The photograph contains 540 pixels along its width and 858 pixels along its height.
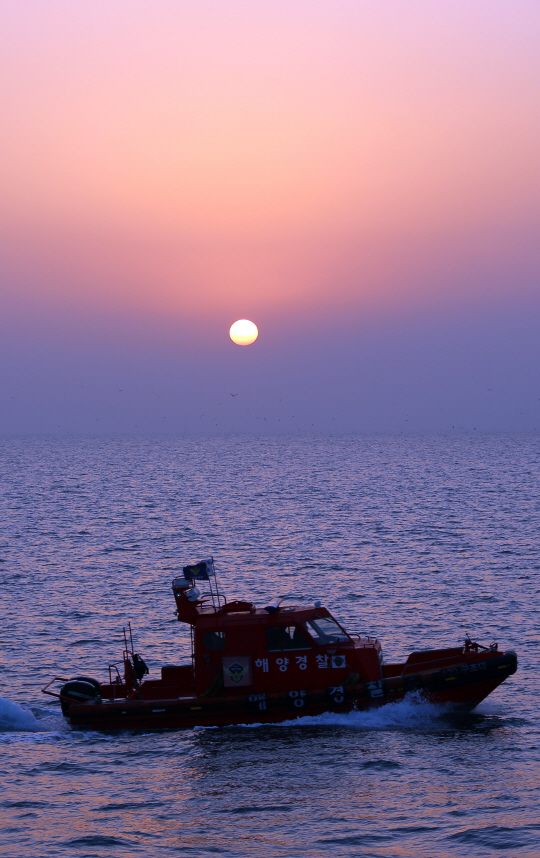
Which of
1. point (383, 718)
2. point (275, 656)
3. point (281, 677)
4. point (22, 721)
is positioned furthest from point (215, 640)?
point (22, 721)

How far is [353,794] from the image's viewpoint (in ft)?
57.7

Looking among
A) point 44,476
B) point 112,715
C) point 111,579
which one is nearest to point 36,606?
point 111,579

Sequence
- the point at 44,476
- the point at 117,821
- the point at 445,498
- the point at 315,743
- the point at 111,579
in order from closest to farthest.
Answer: the point at 117,821 → the point at 315,743 → the point at 111,579 → the point at 445,498 → the point at 44,476

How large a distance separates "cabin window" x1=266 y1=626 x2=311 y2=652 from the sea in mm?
1827

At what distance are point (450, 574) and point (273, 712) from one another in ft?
73.6

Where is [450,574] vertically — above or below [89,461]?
below

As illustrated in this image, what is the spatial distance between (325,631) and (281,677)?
1562 millimetres

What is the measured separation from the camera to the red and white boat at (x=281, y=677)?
2138 centimetres

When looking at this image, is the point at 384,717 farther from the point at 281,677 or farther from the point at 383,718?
the point at 281,677

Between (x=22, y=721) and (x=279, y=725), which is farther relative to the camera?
(x=22, y=721)

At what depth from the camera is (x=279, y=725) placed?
2133cm

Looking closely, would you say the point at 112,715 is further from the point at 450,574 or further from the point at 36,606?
the point at 450,574

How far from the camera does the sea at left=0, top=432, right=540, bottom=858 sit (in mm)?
16281

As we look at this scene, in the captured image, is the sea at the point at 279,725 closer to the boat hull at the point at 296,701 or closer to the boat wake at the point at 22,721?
the boat wake at the point at 22,721
